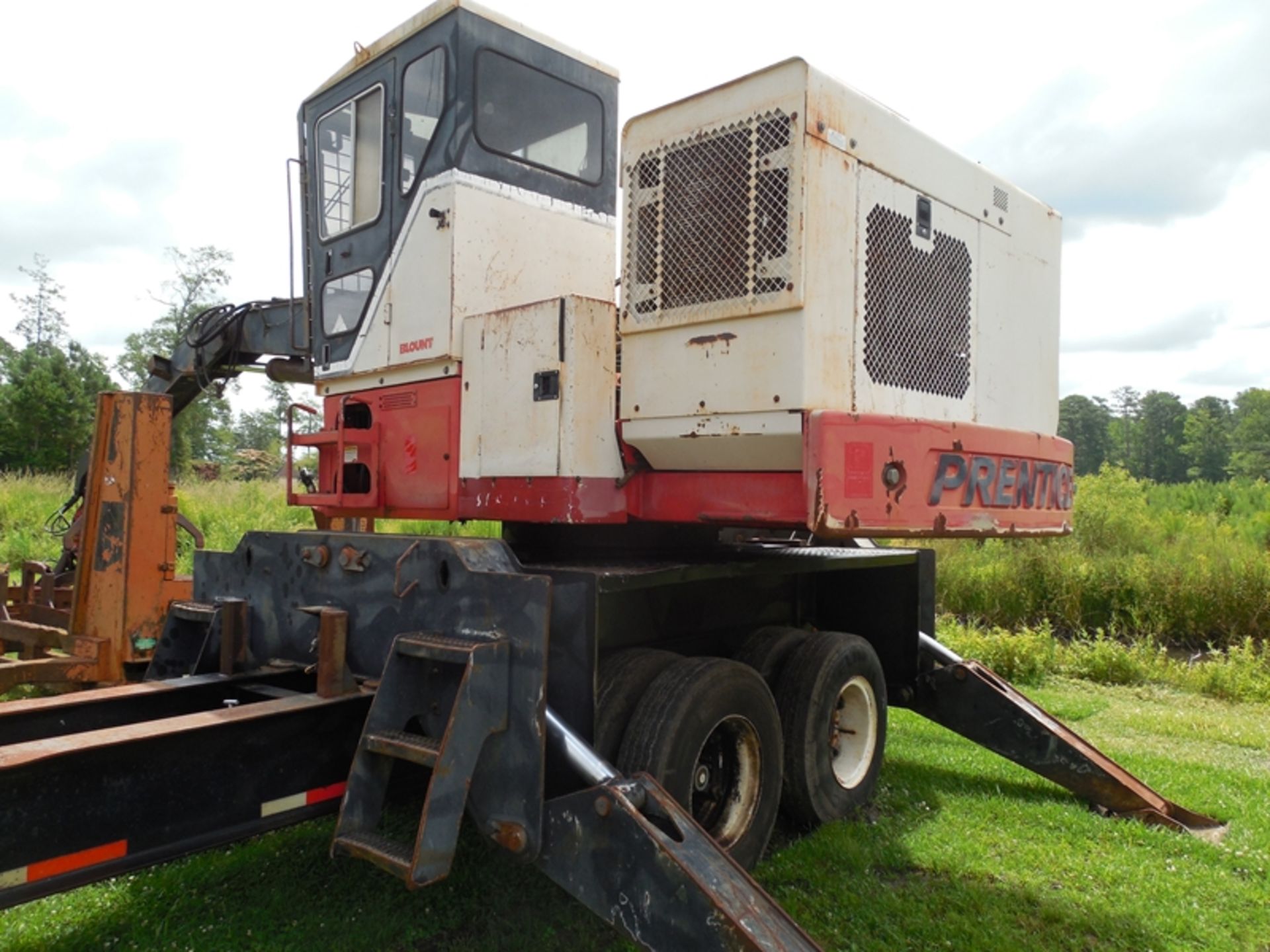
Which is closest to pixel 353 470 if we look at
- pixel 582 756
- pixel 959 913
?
pixel 582 756

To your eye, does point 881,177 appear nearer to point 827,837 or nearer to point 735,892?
point 735,892

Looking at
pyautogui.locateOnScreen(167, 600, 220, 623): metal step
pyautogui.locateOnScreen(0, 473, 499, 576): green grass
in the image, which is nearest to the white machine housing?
pyautogui.locateOnScreen(167, 600, 220, 623): metal step

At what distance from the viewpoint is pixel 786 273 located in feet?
11.0

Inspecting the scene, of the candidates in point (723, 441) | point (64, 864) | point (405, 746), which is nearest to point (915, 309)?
point (723, 441)

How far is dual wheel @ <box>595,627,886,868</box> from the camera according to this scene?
3.56 metres

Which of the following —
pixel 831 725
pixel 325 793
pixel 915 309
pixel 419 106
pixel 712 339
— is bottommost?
pixel 831 725

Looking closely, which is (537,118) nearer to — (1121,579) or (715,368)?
(715,368)

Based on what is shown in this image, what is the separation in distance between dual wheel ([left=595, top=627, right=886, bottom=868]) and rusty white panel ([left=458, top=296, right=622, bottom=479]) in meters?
0.81

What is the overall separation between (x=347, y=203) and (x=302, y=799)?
289 centimetres

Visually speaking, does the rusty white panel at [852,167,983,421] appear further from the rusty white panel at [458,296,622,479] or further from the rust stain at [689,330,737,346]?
the rusty white panel at [458,296,622,479]

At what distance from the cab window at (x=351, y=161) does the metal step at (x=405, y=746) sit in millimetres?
2554

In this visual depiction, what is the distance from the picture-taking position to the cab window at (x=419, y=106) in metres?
4.27

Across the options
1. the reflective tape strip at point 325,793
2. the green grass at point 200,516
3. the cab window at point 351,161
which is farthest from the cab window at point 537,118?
the green grass at point 200,516

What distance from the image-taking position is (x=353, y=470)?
4535 mm
